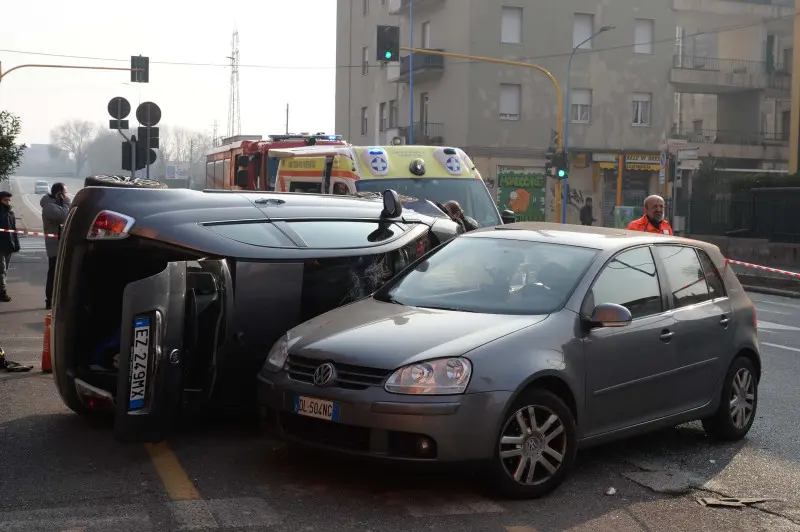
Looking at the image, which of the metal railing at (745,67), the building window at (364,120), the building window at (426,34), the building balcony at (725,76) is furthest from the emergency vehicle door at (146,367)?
the building window at (364,120)

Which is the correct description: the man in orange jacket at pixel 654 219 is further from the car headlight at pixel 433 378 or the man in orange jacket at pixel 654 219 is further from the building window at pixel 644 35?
the building window at pixel 644 35

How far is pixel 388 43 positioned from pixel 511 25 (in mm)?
22048

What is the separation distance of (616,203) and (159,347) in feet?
152

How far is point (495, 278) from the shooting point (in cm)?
675

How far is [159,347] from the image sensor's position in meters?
6.09

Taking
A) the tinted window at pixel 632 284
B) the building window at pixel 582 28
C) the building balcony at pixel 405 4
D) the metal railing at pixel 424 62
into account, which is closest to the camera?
the tinted window at pixel 632 284

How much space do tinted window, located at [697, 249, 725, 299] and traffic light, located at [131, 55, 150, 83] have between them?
79.3 ft

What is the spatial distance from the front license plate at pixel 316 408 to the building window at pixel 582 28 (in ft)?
153

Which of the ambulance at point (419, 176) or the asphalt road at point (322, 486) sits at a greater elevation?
the ambulance at point (419, 176)

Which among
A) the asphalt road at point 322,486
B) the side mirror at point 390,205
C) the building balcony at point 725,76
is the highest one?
the building balcony at point 725,76

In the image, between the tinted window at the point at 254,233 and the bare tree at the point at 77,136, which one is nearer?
the tinted window at the point at 254,233

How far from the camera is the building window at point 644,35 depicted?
5172 centimetres

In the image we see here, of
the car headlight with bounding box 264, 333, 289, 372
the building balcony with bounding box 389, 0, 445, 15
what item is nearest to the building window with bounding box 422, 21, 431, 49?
the building balcony with bounding box 389, 0, 445, 15

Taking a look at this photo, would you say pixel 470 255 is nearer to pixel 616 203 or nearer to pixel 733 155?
pixel 616 203
